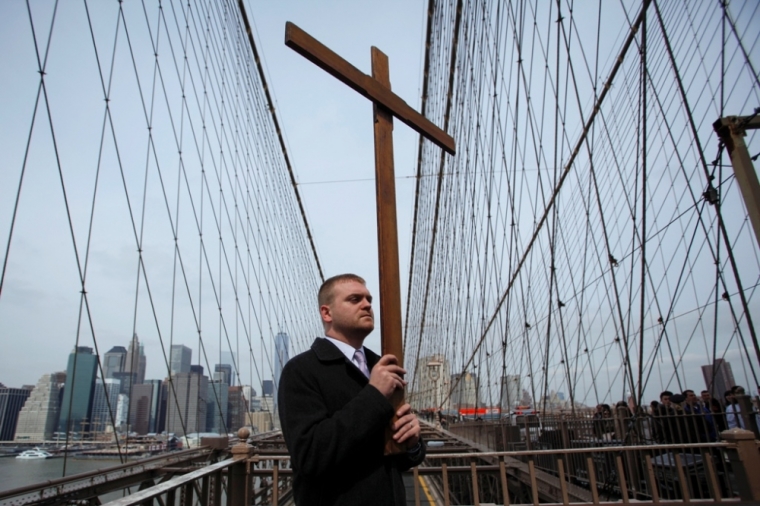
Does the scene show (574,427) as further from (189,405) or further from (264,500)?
(189,405)

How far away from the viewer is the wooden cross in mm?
1271

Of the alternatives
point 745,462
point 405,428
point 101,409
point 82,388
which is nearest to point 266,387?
point 101,409

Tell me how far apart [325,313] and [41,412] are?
4463 mm

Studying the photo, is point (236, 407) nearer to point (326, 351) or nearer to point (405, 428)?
point (326, 351)

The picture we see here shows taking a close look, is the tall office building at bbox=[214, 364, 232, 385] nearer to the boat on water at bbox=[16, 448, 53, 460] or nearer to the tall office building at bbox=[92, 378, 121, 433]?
the tall office building at bbox=[92, 378, 121, 433]

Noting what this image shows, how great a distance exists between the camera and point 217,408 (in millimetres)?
7930

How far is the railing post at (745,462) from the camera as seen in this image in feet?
11.0

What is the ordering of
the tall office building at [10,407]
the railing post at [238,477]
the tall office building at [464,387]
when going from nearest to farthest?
the railing post at [238,477]
the tall office building at [10,407]
the tall office building at [464,387]

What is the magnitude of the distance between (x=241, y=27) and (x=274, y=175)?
23.8ft

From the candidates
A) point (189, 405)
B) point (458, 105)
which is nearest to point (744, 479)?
point (189, 405)

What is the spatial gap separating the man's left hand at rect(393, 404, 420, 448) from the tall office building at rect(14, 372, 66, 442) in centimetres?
439

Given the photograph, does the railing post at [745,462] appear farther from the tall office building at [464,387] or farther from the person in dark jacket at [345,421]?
the tall office building at [464,387]

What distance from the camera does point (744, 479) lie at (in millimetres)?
3396

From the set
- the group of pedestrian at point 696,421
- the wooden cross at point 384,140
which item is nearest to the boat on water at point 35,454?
the wooden cross at point 384,140
